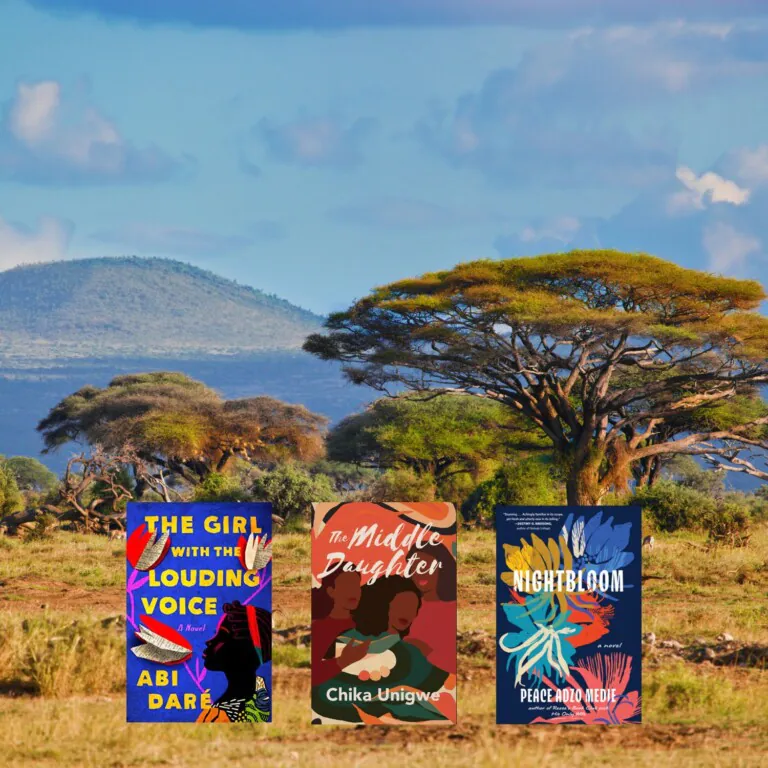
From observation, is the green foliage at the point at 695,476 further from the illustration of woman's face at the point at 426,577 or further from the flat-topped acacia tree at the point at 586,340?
the illustration of woman's face at the point at 426,577

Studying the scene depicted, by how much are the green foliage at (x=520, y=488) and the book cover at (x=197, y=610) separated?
25.7 metres

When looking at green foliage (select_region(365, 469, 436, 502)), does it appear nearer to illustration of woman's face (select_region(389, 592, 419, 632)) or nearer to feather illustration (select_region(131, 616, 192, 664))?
feather illustration (select_region(131, 616, 192, 664))

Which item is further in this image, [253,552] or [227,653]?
[227,653]

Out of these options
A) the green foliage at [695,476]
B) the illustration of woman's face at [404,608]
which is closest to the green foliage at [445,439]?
the green foliage at [695,476]

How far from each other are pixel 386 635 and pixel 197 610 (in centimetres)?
131

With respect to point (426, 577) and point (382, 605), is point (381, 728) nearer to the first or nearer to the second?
point (382, 605)

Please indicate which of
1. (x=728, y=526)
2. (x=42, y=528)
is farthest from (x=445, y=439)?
(x=42, y=528)

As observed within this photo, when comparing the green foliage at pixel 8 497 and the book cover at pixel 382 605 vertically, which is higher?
the green foliage at pixel 8 497

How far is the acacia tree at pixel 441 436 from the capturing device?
136 feet

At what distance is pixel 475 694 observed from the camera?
10125mm

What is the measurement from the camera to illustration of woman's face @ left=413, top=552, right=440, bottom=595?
8.32 m

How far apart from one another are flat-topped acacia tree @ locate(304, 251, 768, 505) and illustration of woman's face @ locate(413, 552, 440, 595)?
22.5 metres

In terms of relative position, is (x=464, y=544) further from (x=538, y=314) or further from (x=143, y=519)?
(x=143, y=519)

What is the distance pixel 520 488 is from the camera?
34625 millimetres
